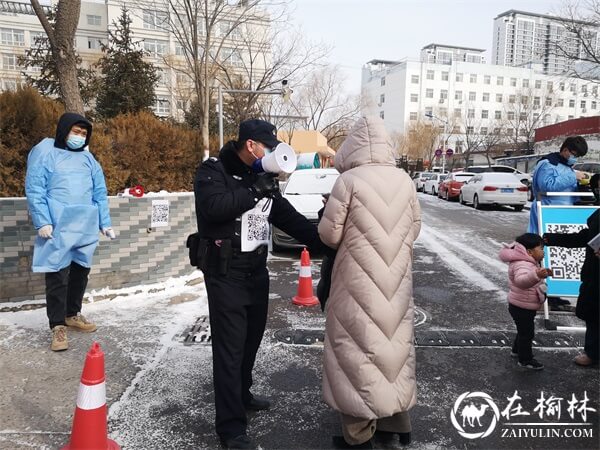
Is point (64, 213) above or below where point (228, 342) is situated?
above

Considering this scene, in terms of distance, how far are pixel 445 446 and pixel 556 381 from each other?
141cm

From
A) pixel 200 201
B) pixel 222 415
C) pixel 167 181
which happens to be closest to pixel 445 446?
pixel 222 415

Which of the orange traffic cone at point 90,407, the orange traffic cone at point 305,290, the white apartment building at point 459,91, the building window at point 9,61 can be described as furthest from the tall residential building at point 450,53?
the orange traffic cone at point 90,407

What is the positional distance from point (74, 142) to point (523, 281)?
163 inches

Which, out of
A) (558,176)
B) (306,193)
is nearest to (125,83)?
(306,193)

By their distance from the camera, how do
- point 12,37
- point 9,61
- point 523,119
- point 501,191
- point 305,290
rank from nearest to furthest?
1. point 305,290
2. point 501,191
3. point 523,119
4. point 9,61
5. point 12,37

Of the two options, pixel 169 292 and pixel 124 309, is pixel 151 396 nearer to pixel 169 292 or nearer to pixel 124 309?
pixel 124 309

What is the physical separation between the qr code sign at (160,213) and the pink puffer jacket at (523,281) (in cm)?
433

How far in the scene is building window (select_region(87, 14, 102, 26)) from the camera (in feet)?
176

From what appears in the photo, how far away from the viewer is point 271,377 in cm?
362

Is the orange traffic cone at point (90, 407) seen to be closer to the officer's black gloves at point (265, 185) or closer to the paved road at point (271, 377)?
the paved road at point (271, 377)

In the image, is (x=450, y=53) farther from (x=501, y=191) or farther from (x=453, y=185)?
(x=501, y=191)

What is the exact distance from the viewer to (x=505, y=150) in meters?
50.2

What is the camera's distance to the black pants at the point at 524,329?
12.1 ft
